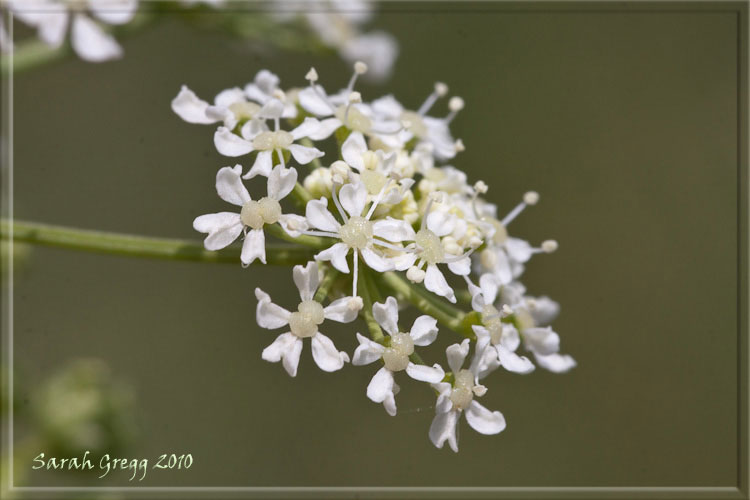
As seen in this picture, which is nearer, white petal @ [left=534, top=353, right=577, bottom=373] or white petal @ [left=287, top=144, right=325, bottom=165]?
white petal @ [left=287, top=144, right=325, bottom=165]

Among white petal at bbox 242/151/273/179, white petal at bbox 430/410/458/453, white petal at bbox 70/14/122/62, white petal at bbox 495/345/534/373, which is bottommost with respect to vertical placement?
white petal at bbox 430/410/458/453

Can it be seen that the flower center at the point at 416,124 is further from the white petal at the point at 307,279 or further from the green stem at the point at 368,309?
the white petal at the point at 307,279

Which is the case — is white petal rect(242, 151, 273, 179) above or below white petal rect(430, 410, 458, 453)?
above

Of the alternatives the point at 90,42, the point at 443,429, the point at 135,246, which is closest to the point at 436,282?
the point at 443,429

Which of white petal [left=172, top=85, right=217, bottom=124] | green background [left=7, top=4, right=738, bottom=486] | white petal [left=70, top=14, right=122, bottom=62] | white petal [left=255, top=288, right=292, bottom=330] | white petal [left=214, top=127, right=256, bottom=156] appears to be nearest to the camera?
white petal [left=255, top=288, right=292, bottom=330]

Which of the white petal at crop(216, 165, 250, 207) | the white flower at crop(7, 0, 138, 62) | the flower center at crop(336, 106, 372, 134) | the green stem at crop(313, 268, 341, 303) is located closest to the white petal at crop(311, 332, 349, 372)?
the green stem at crop(313, 268, 341, 303)

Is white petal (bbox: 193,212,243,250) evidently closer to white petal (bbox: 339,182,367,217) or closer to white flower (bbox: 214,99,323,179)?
white flower (bbox: 214,99,323,179)
